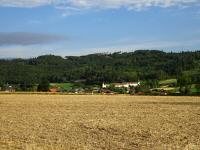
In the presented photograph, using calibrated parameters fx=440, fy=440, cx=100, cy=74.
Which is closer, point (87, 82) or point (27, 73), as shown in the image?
point (87, 82)

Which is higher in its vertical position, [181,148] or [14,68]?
[14,68]

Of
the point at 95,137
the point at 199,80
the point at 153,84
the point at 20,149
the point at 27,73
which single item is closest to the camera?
the point at 20,149

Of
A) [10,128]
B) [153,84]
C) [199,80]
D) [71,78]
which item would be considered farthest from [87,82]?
[10,128]

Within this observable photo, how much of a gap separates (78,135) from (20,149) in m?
4.96

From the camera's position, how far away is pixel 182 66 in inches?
6560

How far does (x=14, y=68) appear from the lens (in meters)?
188

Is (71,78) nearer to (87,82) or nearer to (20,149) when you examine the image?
(87,82)

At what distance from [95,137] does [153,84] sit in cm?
11164

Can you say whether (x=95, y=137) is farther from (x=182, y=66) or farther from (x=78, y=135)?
(x=182, y=66)

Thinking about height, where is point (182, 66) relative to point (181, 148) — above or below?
above

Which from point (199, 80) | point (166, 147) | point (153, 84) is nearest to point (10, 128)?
point (166, 147)

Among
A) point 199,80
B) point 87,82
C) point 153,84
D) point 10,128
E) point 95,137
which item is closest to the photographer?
point 95,137

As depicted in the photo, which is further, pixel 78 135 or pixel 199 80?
pixel 199 80

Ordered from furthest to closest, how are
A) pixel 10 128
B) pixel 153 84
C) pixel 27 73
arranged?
pixel 27 73 → pixel 153 84 → pixel 10 128
